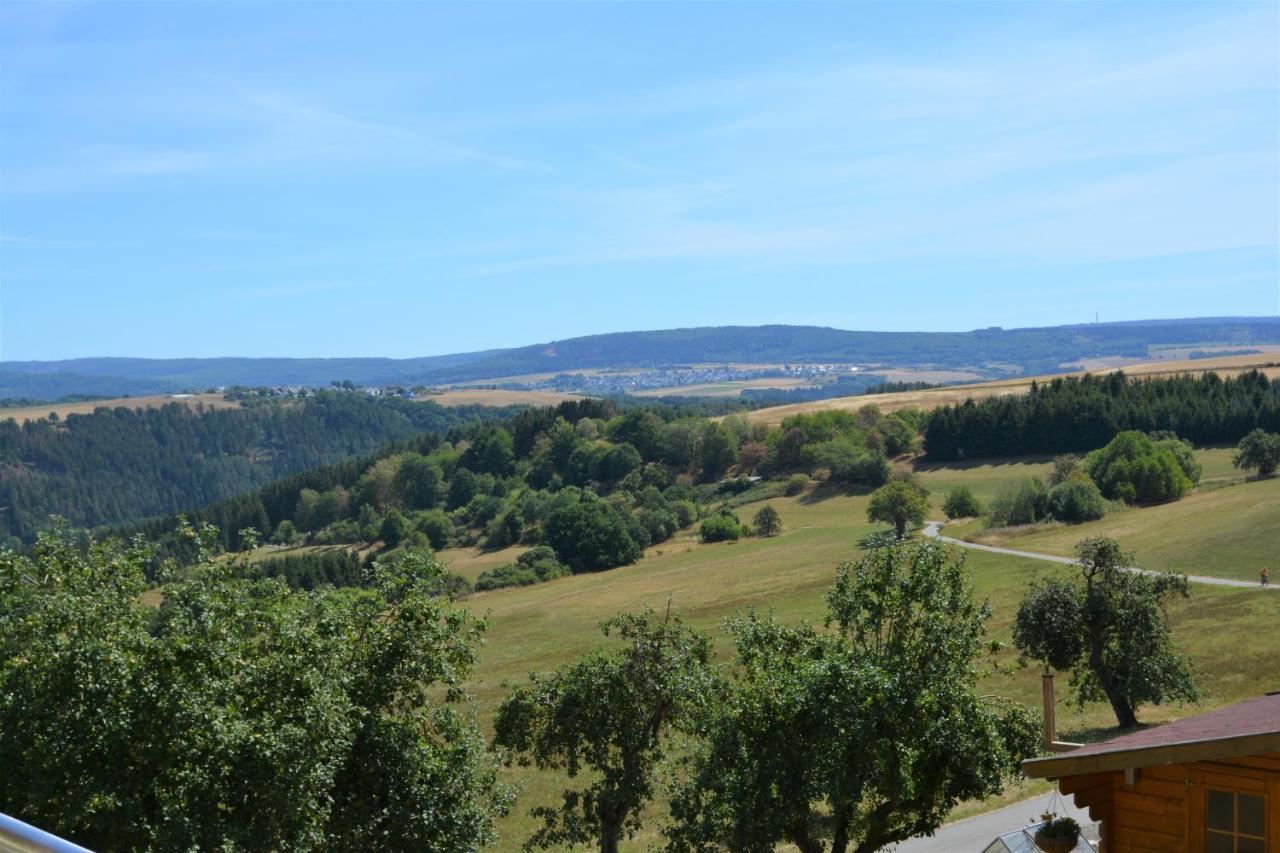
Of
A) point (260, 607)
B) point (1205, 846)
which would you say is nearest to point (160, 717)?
point (260, 607)

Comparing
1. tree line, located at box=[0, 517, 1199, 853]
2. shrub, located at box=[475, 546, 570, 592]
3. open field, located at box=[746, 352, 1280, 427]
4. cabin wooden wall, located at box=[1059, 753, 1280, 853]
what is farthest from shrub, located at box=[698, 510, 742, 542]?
cabin wooden wall, located at box=[1059, 753, 1280, 853]

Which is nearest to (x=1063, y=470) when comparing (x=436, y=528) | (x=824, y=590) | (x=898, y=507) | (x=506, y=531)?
(x=898, y=507)

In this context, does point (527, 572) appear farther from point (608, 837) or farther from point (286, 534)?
point (608, 837)

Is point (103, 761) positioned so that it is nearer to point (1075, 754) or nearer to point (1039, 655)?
point (1075, 754)

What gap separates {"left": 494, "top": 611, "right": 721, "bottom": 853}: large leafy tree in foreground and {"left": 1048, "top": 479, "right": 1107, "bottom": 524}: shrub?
69.1m

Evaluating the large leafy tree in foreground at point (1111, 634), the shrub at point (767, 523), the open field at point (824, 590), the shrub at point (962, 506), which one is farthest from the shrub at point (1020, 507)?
the large leafy tree in foreground at point (1111, 634)

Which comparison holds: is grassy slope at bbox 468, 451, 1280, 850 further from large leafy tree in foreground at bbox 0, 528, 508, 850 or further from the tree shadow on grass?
large leafy tree in foreground at bbox 0, 528, 508, 850

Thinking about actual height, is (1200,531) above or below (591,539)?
above

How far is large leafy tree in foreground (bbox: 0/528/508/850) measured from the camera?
1588 centimetres

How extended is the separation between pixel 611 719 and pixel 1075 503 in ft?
234

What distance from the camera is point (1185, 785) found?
38.8 ft

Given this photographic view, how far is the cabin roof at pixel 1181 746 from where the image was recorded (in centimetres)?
1084

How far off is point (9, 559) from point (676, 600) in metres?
61.2

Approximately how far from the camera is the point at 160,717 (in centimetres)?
1620
